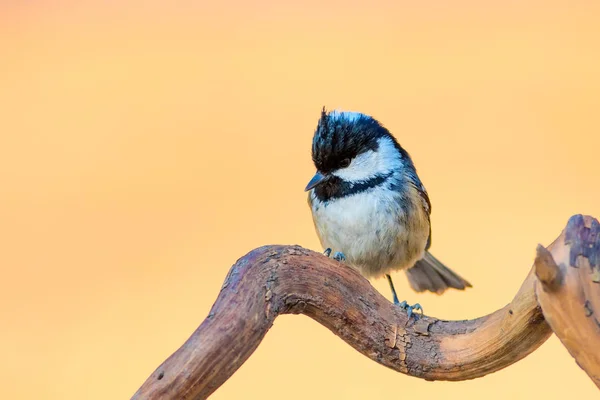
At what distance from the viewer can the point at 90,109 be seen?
620cm

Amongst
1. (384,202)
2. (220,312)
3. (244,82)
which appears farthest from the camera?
(244,82)

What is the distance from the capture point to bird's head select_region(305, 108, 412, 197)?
2988 mm

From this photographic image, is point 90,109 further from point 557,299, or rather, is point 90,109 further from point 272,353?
point 557,299

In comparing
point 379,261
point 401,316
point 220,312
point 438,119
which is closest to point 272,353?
point 379,261

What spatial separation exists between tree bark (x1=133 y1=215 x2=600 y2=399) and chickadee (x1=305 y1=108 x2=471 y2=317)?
86cm

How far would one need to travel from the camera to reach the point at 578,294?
1721mm

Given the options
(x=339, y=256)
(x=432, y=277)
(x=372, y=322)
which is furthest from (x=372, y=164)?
(x=372, y=322)

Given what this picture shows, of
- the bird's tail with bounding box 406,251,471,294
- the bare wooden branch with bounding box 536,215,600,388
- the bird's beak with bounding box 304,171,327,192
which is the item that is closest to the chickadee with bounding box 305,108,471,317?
the bird's beak with bounding box 304,171,327,192

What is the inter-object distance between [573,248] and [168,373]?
850 mm

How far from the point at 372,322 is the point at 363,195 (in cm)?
94

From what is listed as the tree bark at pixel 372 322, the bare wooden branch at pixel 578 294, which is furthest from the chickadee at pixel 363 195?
the bare wooden branch at pixel 578 294

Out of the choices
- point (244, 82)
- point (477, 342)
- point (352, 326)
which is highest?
point (244, 82)

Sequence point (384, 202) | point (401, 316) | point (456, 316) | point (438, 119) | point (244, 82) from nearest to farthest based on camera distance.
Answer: point (401, 316)
point (384, 202)
point (456, 316)
point (438, 119)
point (244, 82)

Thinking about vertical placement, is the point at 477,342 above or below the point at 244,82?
below
